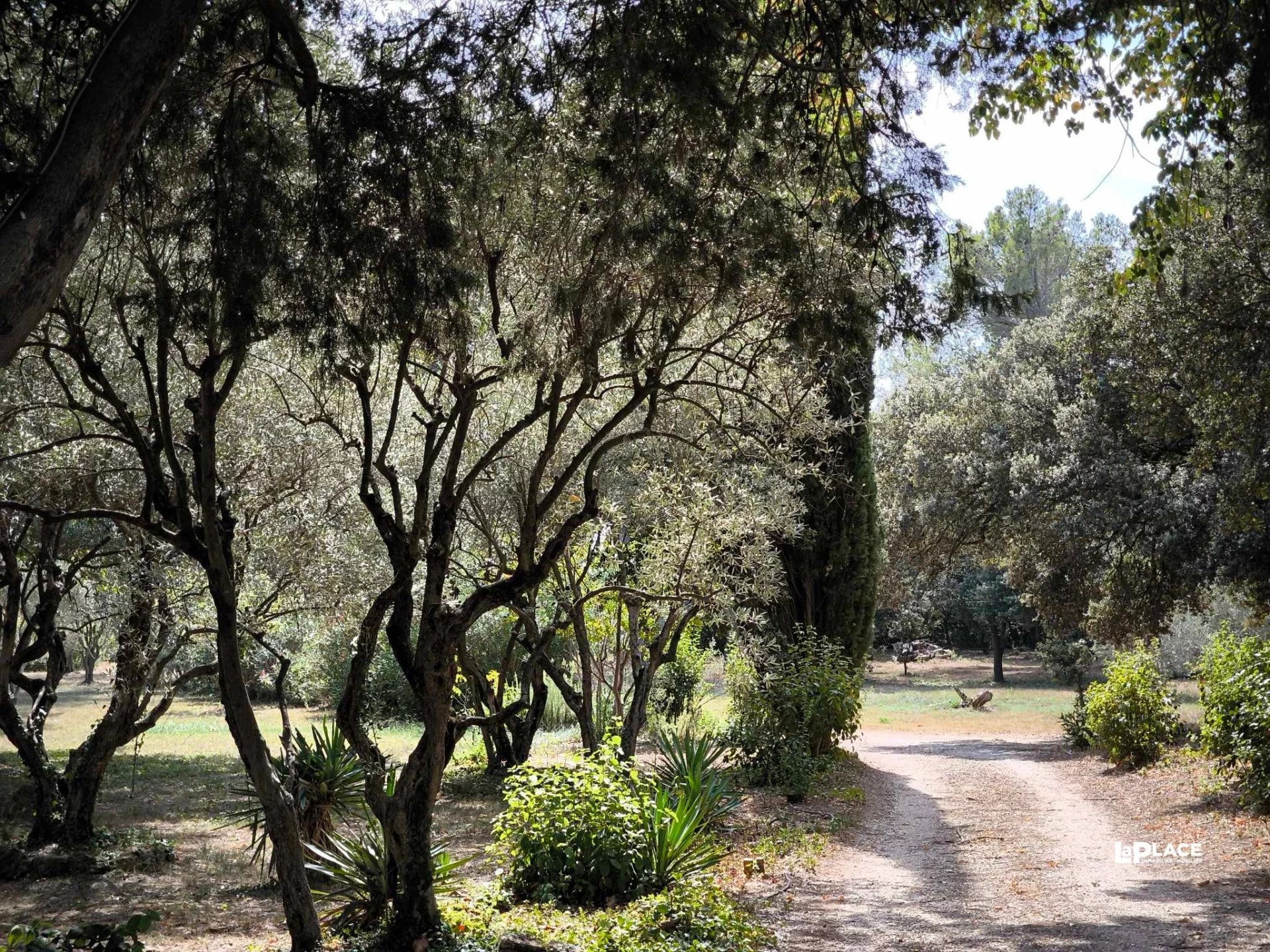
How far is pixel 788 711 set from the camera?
13.9m

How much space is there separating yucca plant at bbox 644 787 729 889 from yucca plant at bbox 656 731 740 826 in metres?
0.31

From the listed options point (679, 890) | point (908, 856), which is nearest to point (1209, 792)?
point (908, 856)

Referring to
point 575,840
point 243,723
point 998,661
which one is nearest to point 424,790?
point 243,723

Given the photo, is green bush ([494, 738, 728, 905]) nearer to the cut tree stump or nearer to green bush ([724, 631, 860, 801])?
green bush ([724, 631, 860, 801])

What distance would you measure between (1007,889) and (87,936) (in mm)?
6380

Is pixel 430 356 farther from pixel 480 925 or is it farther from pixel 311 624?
pixel 311 624

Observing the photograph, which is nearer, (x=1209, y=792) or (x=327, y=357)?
(x=327, y=357)

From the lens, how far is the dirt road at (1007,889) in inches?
264

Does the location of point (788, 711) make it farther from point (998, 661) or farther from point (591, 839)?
point (998, 661)

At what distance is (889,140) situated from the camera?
648 centimetres

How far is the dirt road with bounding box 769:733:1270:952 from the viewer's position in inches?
A: 264

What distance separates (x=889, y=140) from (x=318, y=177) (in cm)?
344

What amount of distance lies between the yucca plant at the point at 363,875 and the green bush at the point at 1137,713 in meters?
10.7

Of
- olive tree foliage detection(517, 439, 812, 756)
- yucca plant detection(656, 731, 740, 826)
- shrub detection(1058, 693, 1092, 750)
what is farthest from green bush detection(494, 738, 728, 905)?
shrub detection(1058, 693, 1092, 750)
